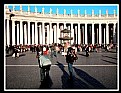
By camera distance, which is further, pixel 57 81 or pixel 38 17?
pixel 38 17

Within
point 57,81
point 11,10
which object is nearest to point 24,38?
point 11,10

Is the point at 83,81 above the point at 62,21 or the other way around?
the other way around

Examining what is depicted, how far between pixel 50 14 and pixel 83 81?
54.4m

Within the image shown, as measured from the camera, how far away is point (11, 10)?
176 ft

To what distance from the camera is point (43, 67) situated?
11258 mm
